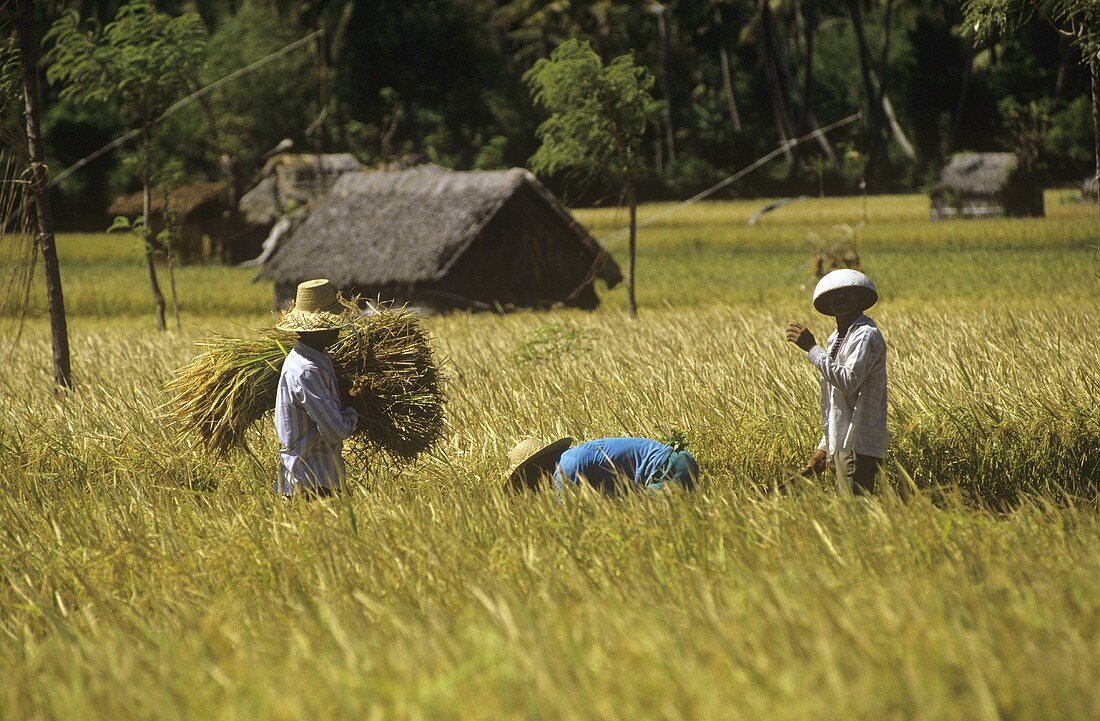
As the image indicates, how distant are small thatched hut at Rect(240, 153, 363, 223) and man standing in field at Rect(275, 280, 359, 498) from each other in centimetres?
2608

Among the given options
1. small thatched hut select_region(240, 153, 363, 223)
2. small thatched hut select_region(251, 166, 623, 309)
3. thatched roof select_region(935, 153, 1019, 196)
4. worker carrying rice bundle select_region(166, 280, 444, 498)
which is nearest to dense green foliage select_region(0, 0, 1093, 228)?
thatched roof select_region(935, 153, 1019, 196)

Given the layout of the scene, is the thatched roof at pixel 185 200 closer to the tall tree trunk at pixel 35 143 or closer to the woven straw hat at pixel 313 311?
the tall tree trunk at pixel 35 143

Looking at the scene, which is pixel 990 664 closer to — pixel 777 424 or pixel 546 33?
pixel 777 424

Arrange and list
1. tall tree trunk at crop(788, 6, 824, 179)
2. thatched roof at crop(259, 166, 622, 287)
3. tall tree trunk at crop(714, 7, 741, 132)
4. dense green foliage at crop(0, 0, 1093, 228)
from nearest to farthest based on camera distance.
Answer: thatched roof at crop(259, 166, 622, 287) < dense green foliage at crop(0, 0, 1093, 228) < tall tree trunk at crop(788, 6, 824, 179) < tall tree trunk at crop(714, 7, 741, 132)

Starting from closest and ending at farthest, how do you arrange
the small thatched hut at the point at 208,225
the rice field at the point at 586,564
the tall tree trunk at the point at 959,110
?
1. the rice field at the point at 586,564
2. the small thatched hut at the point at 208,225
3. the tall tree trunk at the point at 959,110

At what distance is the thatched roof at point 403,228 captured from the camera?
1730cm

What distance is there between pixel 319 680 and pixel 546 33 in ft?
163

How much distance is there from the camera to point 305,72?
4512cm

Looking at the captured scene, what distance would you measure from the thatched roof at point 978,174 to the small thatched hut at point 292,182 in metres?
15.2

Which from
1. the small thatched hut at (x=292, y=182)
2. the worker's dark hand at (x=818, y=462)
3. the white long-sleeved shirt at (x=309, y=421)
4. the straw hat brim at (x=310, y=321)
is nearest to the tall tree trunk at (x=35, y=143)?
the straw hat brim at (x=310, y=321)

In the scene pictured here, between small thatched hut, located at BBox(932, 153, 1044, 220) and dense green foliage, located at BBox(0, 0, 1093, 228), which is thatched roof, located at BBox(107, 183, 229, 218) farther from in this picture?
small thatched hut, located at BBox(932, 153, 1044, 220)

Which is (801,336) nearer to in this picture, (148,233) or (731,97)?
(148,233)

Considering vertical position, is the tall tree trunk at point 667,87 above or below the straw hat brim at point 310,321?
above

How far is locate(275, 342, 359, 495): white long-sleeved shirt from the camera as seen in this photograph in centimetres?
530
